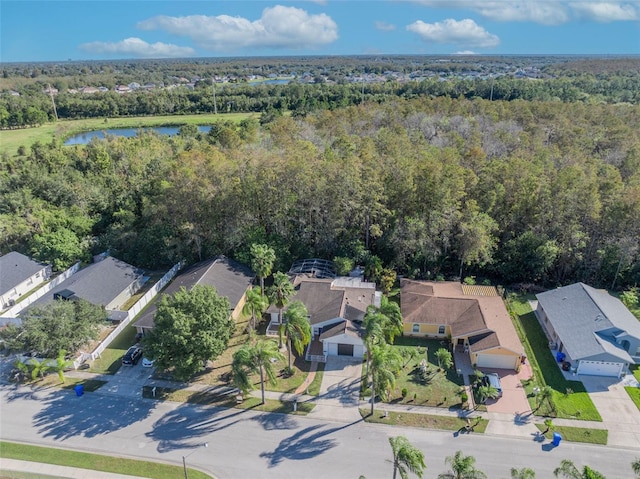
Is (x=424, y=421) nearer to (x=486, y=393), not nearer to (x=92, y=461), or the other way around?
(x=486, y=393)

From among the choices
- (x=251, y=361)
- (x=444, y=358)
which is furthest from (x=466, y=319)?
(x=251, y=361)

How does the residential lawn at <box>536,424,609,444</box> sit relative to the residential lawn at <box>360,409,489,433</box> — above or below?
above

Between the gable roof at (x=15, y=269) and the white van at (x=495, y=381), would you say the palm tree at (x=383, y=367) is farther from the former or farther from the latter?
the gable roof at (x=15, y=269)

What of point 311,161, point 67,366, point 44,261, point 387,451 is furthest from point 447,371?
point 44,261

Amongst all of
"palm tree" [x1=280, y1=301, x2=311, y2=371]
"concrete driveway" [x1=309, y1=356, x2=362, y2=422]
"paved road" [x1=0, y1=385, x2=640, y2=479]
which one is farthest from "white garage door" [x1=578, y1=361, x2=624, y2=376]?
"palm tree" [x1=280, y1=301, x2=311, y2=371]

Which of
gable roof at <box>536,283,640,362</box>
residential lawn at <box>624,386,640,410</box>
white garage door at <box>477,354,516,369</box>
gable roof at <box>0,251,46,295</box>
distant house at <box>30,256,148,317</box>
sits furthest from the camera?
gable roof at <box>0,251,46,295</box>

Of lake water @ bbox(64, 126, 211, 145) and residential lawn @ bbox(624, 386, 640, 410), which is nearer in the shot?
residential lawn @ bbox(624, 386, 640, 410)

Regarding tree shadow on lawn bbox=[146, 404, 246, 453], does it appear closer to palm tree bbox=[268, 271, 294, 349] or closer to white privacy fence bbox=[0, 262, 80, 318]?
palm tree bbox=[268, 271, 294, 349]

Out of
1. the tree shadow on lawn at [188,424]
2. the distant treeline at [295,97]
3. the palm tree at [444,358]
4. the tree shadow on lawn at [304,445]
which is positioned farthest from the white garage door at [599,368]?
the distant treeline at [295,97]
